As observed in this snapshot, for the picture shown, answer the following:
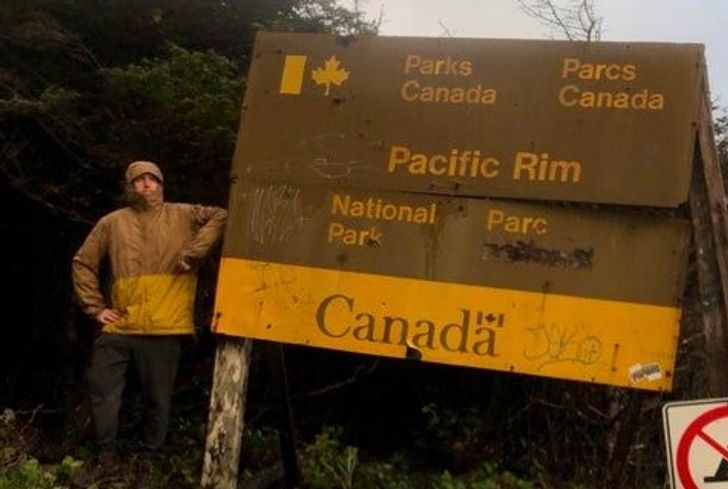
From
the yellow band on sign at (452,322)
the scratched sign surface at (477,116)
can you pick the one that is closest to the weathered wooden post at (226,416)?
the yellow band on sign at (452,322)

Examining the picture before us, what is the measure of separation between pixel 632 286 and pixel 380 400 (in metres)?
4.49

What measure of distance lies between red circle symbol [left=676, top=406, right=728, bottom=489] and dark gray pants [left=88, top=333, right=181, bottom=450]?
126 inches

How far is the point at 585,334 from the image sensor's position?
486 centimetres

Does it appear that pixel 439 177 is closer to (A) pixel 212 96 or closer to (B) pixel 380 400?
(A) pixel 212 96

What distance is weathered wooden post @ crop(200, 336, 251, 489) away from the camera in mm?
5539

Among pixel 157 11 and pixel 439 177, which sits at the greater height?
pixel 157 11

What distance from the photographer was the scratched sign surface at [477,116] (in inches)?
192

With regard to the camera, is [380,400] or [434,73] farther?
[380,400]

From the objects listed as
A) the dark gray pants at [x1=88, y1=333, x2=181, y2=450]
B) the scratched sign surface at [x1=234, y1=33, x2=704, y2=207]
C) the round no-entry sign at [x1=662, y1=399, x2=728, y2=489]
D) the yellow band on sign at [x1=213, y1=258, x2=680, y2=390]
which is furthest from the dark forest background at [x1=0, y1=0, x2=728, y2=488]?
the round no-entry sign at [x1=662, y1=399, x2=728, y2=489]

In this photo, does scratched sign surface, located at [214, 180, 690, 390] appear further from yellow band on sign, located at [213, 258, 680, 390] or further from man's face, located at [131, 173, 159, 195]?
man's face, located at [131, 173, 159, 195]

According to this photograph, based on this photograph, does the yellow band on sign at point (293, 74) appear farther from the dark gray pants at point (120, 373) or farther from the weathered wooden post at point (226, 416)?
the dark gray pants at point (120, 373)

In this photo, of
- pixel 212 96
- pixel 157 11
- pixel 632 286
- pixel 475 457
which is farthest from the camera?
pixel 157 11

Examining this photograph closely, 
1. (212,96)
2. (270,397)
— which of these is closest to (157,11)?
(212,96)

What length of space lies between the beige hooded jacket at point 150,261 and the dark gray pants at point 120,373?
0.08m
